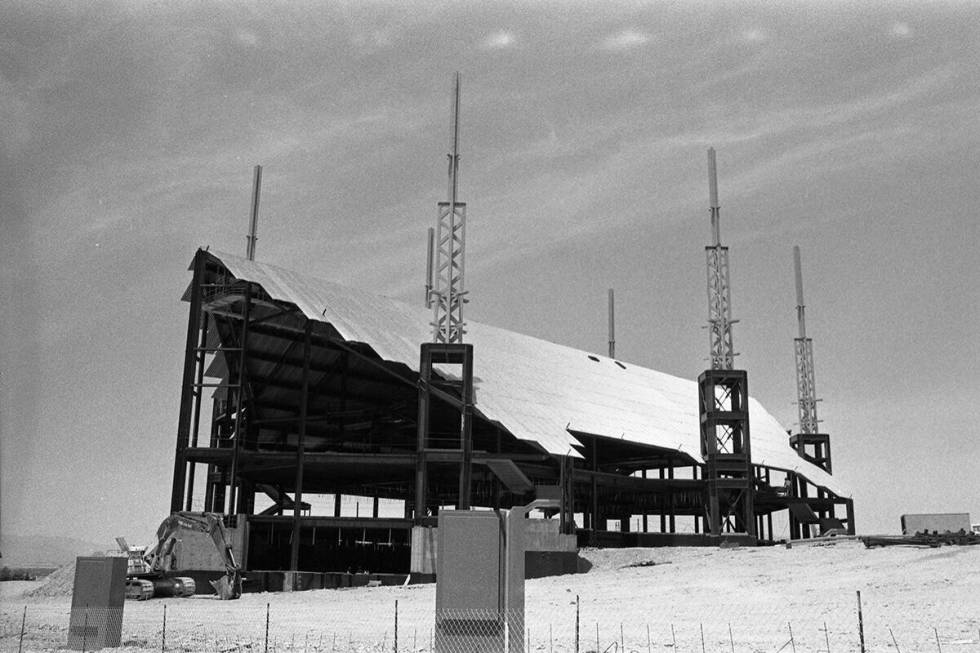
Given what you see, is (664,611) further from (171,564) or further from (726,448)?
(726,448)

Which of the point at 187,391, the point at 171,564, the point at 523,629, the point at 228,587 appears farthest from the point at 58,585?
the point at 523,629

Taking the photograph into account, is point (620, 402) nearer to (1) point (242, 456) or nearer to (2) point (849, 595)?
(1) point (242, 456)

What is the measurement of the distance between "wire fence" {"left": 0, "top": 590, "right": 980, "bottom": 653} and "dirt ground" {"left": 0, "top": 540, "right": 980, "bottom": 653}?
0.24 feet

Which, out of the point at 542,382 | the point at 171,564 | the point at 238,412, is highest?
the point at 542,382

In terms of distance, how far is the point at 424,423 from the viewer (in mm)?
53188

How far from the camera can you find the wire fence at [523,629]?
22.0m

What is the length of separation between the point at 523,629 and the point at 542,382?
48.7 m

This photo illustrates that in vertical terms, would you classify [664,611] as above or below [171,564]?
below

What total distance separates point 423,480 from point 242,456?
33.4ft

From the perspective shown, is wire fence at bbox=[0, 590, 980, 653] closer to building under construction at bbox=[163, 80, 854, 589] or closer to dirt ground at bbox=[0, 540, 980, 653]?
dirt ground at bbox=[0, 540, 980, 653]

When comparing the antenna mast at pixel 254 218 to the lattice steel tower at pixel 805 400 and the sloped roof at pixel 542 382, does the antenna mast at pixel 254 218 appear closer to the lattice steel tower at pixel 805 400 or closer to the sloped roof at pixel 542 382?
the sloped roof at pixel 542 382

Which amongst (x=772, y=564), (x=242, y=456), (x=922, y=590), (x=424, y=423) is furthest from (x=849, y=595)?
(x=242, y=456)

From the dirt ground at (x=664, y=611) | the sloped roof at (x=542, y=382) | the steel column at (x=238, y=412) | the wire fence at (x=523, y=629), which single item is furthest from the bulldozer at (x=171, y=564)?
the sloped roof at (x=542, y=382)

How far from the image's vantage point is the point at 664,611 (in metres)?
32.0
